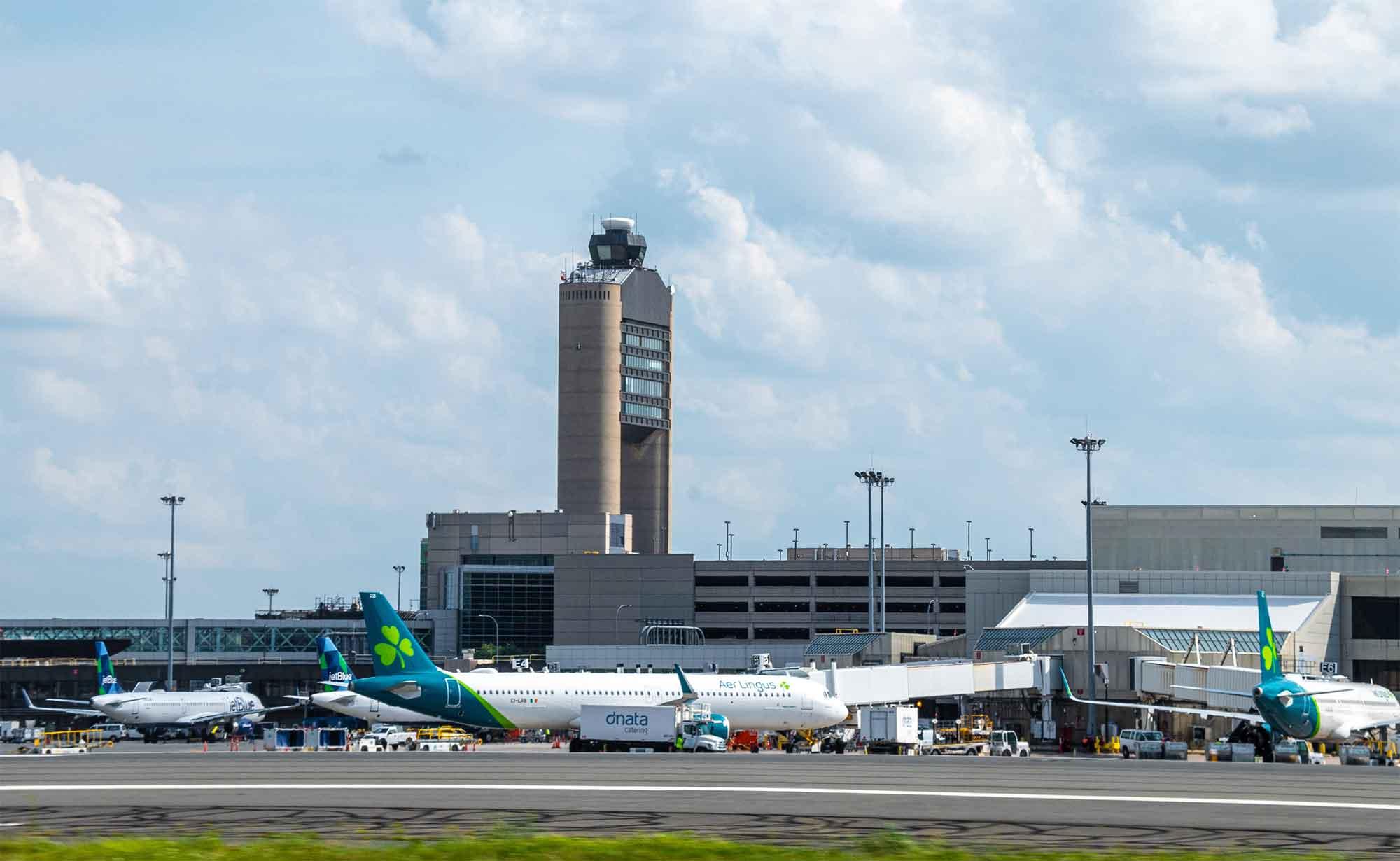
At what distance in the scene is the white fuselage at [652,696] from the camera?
84.9m

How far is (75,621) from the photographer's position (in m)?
189

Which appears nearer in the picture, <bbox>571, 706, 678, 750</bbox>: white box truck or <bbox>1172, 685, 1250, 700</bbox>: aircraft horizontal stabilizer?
<bbox>571, 706, 678, 750</bbox>: white box truck

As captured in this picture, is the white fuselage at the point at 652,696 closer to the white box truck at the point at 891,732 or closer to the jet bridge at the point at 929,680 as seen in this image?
the jet bridge at the point at 929,680

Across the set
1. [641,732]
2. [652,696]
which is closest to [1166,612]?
[652,696]

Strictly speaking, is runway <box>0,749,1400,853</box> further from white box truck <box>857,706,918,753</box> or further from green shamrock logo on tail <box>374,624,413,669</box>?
green shamrock logo on tail <box>374,624,413,669</box>

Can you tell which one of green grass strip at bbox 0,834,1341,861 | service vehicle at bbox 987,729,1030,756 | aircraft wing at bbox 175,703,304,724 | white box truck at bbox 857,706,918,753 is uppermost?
green grass strip at bbox 0,834,1341,861

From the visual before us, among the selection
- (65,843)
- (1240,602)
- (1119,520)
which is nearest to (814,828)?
(65,843)

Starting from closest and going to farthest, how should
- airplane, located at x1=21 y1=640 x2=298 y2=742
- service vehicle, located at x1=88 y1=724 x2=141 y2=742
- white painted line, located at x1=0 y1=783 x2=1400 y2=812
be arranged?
white painted line, located at x1=0 y1=783 x2=1400 y2=812 < airplane, located at x1=21 y1=640 x2=298 y2=742 < service vehicle, located at x1=88 y1=724 x2=141 y2=742

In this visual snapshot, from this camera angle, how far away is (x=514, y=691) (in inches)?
3346

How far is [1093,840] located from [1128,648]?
77184 mm

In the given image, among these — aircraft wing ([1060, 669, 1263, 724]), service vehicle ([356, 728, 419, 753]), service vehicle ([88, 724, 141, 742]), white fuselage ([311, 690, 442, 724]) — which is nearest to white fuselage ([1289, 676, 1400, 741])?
aircraft wing ([1060, 669, 1263, 724])

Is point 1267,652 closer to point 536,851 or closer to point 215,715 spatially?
point 536,851

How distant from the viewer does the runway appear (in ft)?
120

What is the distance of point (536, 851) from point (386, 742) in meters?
63.4
